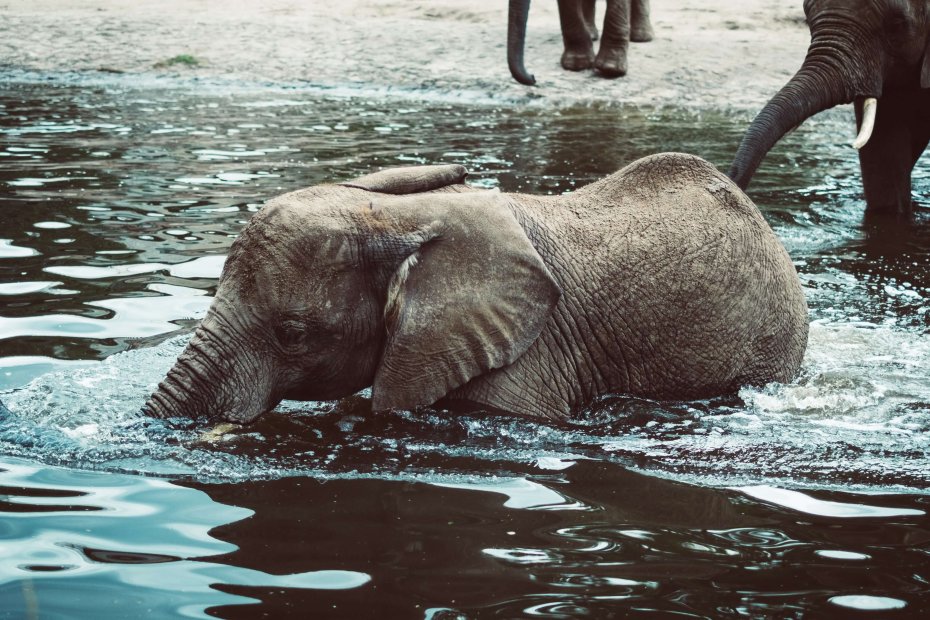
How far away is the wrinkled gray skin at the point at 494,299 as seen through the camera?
458 centimetres

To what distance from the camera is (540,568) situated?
3.65 metres

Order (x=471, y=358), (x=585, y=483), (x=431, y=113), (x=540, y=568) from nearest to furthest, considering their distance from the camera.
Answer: (x=540, y=568)
(x=585, y=483)
(x=471, y=358)
(x=431, y=113)

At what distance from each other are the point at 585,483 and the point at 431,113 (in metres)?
11.3

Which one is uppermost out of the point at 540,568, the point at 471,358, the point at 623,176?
the point at 623,176

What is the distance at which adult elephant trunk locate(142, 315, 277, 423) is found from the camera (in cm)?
456

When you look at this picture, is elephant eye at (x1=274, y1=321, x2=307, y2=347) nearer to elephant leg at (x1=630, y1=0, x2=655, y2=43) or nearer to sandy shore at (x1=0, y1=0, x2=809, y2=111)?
sandy shore at (x1=0, y1=0, x2=809, y2=111)

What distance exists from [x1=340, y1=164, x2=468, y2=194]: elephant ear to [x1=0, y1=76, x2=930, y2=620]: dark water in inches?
37.4

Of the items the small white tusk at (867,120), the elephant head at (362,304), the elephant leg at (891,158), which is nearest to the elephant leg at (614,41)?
the elephant leg at (891,158)

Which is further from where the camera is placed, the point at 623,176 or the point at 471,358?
the point at 623,176

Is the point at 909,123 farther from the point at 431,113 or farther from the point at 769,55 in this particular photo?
the point at 769,55

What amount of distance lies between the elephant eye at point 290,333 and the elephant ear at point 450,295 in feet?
1.11

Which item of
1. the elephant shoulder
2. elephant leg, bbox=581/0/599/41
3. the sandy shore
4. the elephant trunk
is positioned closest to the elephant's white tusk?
the elephant shoulder

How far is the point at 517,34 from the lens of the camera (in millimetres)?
12805

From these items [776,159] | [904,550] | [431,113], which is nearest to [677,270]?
[904,550]
